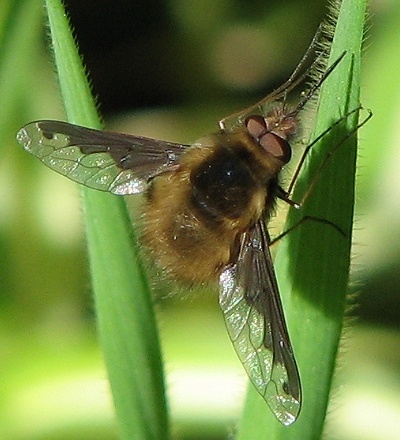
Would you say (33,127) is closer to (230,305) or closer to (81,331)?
(230,305)

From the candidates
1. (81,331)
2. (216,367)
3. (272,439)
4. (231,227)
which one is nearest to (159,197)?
(231,227)

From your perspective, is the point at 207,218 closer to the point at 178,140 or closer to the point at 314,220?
the point at 314,220

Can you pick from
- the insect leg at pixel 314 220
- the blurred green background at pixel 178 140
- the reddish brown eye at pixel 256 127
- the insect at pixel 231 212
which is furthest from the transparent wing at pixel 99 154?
the blurred green background at pixel 178 140

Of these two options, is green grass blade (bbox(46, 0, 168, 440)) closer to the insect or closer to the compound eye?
the insect

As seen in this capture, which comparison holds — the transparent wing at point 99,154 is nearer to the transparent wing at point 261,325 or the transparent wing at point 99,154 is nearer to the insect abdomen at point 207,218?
the insect abdomen at point 207,218

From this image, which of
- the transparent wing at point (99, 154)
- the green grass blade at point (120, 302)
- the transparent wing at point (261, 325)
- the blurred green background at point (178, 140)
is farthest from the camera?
the blurred green background at point (178, 140)

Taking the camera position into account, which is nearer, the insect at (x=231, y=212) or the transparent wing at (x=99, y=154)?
the insect at (x=231, y=212)
